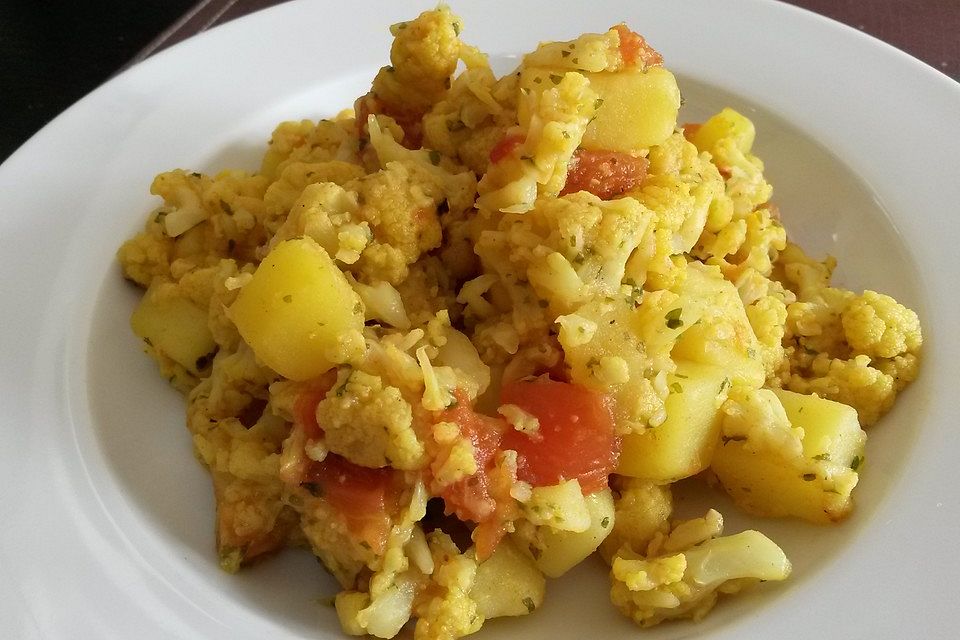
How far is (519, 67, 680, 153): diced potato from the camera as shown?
1.84 metres

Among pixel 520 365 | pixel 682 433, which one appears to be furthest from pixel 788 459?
pixel 520 365

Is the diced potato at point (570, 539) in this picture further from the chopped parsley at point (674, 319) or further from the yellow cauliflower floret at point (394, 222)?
the yellow cauliflower floret at point (394, 222)

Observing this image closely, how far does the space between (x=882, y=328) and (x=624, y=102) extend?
788 mm

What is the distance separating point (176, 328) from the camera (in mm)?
2055

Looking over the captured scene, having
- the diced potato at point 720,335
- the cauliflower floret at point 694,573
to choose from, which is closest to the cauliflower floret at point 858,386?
the diced potato at point 720,335

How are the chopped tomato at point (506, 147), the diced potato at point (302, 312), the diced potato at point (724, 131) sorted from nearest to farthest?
the diced potato at point (302, 312) → the chopped tomato at point (506, 147) → the diced potato at point (724, 131)

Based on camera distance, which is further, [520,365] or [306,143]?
[306,143]

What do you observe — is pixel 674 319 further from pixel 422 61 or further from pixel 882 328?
pixel 422 61

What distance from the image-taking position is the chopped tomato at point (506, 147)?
1.77 m

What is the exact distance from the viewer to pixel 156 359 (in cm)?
209

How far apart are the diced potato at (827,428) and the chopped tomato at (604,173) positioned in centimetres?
59

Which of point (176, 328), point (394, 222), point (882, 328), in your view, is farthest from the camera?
point (176, 328)

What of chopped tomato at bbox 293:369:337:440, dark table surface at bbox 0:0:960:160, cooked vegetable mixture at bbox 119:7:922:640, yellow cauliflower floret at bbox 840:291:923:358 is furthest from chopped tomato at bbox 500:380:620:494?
dark table surface at bbox 0:0:960:160

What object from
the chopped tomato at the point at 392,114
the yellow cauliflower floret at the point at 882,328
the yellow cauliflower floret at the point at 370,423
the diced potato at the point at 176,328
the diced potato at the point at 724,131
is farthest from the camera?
the diced potato at the point at 724,131
